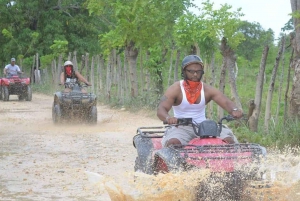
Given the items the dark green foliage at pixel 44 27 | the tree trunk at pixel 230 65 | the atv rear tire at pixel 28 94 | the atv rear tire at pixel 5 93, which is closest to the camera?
the tree trunk at pixel 230 65

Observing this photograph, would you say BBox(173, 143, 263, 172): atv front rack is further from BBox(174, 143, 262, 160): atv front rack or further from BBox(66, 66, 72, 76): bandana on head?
BBox(66, 66, 72, 76): bandana on head

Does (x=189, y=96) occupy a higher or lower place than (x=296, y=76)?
lower

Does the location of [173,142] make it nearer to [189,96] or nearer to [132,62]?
[189,96]

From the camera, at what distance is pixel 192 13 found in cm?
1658

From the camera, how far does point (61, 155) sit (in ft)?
Answer: 34.2

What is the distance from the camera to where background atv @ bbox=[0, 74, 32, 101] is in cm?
2580

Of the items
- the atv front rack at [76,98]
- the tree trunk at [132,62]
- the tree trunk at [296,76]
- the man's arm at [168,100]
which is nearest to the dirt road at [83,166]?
the atv front rack at [76,98]

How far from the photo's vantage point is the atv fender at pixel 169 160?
5082 millimetres

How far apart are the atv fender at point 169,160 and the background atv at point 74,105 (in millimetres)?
9777

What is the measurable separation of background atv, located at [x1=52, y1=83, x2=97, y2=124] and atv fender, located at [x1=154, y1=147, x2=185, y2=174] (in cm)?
978

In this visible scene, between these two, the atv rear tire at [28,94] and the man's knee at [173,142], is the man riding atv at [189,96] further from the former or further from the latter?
the atv rear tire at [28,94]

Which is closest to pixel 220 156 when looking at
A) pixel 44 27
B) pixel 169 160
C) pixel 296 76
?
pixel 169 160

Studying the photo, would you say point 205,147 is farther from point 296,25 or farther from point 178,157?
point 296,25

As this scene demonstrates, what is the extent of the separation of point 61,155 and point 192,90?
4749 mm
